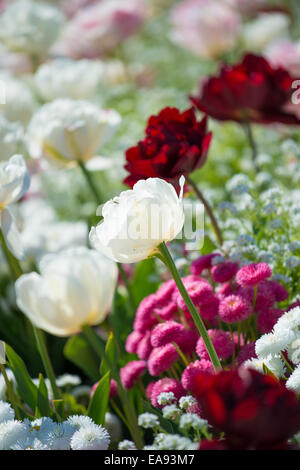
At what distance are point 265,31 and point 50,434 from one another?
1.82 metres

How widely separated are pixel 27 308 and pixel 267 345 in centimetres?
25

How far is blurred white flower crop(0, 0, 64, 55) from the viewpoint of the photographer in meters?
1.62

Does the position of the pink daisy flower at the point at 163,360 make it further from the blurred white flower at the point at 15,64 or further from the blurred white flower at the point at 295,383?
the blurred white flower at the point at 15,64

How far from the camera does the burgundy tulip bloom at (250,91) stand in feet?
3.53

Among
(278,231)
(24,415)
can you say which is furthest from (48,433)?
(278,231)

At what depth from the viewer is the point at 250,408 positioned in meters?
0.45

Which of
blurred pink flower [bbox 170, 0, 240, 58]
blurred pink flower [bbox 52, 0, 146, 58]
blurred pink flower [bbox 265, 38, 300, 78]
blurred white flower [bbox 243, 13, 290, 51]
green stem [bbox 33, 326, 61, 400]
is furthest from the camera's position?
blurred white flower [bbox 243, 13, 290, 51]

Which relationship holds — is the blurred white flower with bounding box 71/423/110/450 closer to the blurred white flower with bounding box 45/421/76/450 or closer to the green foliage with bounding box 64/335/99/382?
the blurred white flower with bounding box 45/421/76/450

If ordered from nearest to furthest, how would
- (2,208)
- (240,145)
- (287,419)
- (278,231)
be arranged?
1. (287,419)
2. (2,208)
3. (278,231)
4. (240,145)

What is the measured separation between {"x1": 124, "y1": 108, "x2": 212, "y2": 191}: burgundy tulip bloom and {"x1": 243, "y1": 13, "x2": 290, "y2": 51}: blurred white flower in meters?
1.39

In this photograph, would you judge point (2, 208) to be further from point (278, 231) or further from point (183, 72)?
point (183, 72)

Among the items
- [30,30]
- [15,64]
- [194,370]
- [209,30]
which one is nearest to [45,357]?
[194,370]

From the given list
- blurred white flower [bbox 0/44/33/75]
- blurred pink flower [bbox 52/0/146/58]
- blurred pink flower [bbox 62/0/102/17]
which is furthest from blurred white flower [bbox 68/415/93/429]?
blurred pink flower [bbox 62/0/102/17]

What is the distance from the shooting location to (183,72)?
8.83 ft
